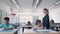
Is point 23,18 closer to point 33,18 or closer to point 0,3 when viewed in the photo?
point 33,18

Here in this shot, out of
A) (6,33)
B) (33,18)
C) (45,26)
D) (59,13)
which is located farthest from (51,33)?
(33,18)

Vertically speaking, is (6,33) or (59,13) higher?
(59,13)

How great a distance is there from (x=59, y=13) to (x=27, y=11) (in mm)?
6848

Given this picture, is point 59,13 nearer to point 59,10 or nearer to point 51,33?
point 59,10

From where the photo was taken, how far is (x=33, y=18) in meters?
16.9

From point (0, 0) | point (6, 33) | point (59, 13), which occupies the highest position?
point (0, 0)

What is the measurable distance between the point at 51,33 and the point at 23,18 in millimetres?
15427

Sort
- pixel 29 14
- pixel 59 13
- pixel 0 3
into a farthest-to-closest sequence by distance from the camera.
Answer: pixel 29 14 → pixel 59 13 → pixel 0 3

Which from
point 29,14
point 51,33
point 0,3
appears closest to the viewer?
point 51,33

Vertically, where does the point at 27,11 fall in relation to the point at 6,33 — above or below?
above

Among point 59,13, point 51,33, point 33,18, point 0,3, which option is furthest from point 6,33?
point 33,18

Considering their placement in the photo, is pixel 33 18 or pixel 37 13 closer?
pixel 33 18

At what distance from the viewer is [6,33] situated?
2.82 metres

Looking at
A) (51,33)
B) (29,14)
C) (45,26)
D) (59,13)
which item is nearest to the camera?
(51,33)
